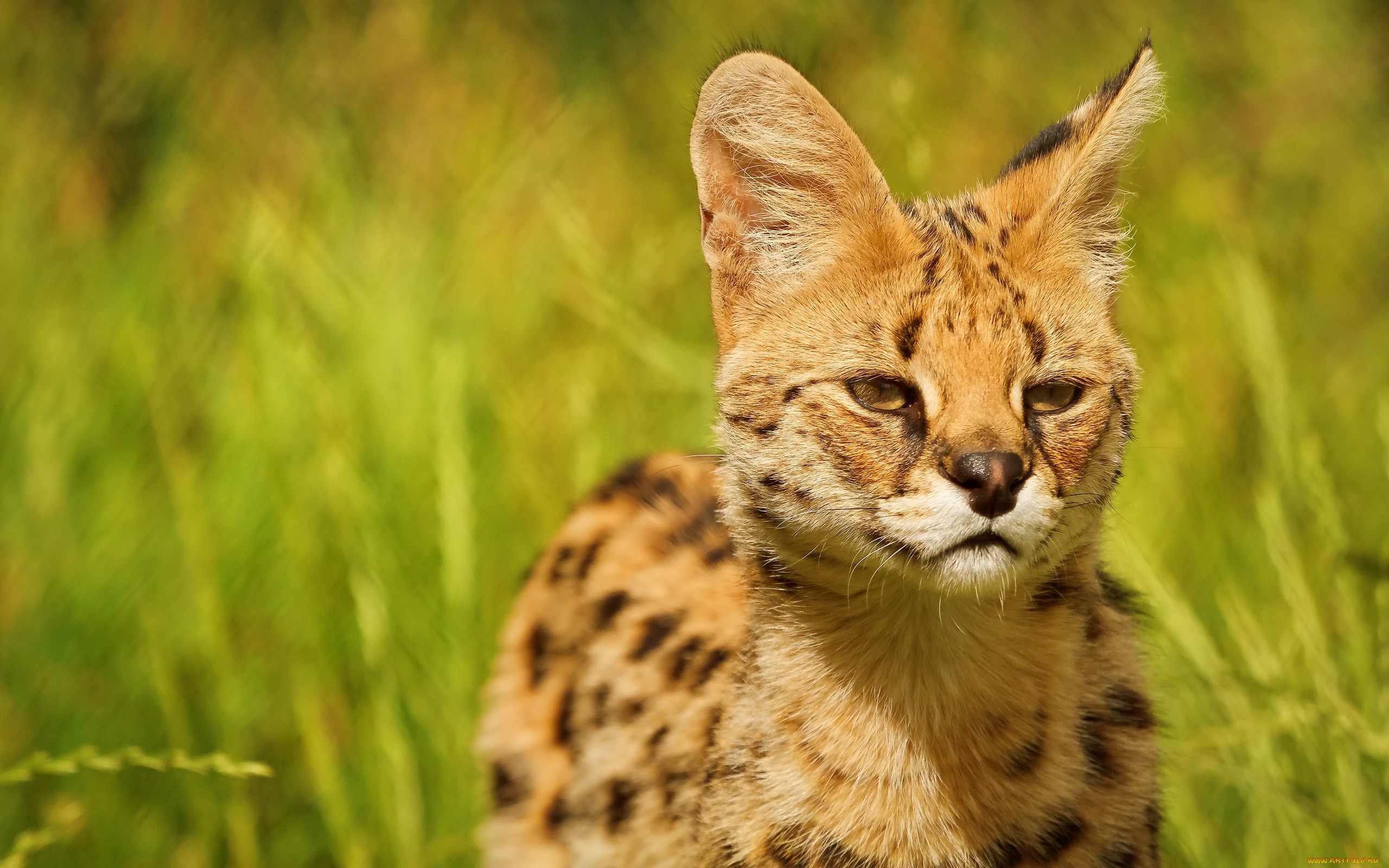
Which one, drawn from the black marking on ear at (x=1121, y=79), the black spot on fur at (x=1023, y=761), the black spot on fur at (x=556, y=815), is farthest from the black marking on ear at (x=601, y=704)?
the black marking on ear at (x=1121, y=79)

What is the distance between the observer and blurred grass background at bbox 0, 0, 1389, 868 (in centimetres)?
312

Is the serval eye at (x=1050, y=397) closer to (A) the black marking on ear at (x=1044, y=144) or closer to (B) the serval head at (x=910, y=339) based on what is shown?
(B) the serval head at (x=910, y=339)

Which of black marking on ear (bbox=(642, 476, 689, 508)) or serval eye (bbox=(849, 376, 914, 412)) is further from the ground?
serval eye (bbox=(849, 376, 914, 412))

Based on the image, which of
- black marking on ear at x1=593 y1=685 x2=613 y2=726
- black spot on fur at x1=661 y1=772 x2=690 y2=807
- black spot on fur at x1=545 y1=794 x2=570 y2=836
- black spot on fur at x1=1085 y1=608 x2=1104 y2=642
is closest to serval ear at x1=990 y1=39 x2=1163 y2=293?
black spot on fur at x1=1085 y1=608 x2=1104 y2=642

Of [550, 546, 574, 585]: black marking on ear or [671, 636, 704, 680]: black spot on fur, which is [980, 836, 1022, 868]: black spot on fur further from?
[550, 546, 574, 585]: black marking on ear

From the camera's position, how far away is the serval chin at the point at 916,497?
209 centimetres

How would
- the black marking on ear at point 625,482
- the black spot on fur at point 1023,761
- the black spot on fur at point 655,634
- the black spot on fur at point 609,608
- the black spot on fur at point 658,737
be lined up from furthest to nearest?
1. the black marking on ear at point 625,482
2. the black spot on fur at point 609,608
3. the black spot on fur at point 655,634
4. the black spot on fur at point 658,737
5. the black spot on fur at point 1023,761

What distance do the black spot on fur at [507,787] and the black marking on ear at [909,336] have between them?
1506mm

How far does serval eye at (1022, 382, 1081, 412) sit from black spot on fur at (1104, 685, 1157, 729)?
519 millimetres

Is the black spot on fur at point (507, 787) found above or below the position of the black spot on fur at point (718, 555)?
below

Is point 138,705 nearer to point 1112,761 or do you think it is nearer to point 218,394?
point 218,394

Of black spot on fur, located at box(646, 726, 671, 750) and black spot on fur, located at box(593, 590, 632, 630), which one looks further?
black spot on fur, located at box(593, 590, 632, 630)

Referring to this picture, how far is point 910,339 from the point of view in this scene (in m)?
2.18

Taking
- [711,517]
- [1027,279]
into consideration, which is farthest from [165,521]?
[1027,279]
